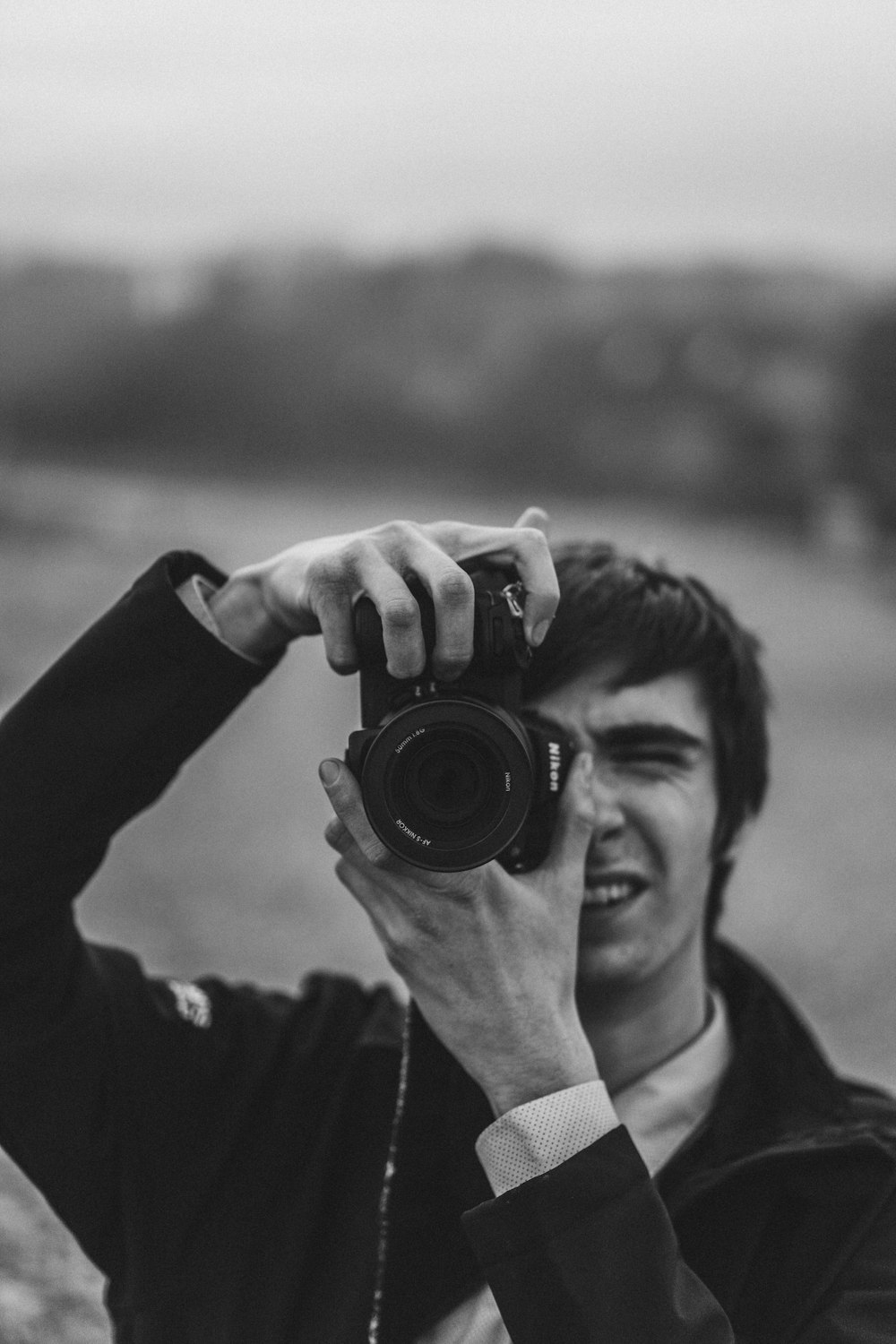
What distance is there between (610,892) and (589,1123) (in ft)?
1.28

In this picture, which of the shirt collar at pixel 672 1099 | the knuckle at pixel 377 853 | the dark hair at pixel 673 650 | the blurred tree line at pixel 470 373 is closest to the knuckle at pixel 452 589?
the knuckle at pixel 377 853

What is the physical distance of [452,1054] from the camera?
1392 millimetres

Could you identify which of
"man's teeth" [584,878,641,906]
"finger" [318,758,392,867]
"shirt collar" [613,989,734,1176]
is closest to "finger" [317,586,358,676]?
"finger" [318,758,392,867]

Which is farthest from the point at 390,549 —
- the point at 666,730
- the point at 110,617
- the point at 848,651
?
the point at 848,651

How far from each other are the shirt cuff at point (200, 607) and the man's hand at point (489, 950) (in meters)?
0.25

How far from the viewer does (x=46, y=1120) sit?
1.48 meters

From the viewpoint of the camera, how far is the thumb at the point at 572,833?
1.39m

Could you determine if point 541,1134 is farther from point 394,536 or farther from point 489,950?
point 394,536

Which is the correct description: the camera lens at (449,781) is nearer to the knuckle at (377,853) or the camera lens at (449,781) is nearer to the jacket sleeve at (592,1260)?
the knuckle at (377,853)

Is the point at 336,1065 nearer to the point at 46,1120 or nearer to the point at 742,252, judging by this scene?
the point at 46,1120

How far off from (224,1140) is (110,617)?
576mm

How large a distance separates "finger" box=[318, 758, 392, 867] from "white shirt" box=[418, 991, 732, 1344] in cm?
26

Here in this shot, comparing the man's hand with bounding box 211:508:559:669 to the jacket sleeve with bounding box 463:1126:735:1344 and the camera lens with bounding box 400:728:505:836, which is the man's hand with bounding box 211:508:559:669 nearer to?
the camera lens with bounding box 400:728:505:836

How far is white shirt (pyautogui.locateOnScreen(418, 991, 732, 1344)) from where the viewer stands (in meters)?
1.25
